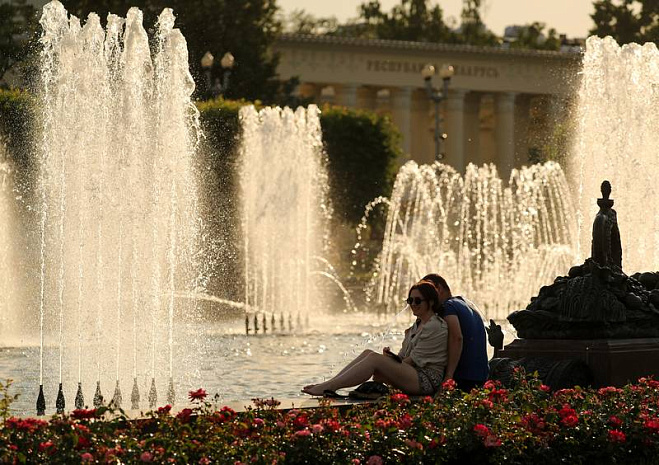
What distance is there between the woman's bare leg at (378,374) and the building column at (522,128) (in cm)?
6569

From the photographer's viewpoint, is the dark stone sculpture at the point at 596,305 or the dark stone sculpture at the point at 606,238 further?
the dark stone sculpture at the point at 606,238

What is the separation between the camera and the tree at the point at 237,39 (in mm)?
50219

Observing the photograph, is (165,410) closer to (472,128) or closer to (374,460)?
(374,460)

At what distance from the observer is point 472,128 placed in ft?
258

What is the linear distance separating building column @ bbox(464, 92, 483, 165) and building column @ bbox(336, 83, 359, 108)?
28.0 ft

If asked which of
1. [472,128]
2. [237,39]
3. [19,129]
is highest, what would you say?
[472,128]

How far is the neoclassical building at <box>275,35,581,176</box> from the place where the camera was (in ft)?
222

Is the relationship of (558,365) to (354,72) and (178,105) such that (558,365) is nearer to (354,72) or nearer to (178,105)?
(178,105)

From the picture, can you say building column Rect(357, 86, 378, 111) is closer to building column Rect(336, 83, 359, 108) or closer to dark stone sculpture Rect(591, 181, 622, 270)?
building column Rect(336, 83, 359, 108)

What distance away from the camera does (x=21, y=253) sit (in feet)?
94.2

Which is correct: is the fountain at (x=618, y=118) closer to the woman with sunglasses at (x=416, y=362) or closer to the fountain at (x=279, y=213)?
the fountain at (x=279, y=213)

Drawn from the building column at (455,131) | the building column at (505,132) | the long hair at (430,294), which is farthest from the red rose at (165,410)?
the building column at (505,132)

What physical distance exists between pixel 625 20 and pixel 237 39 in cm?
2438

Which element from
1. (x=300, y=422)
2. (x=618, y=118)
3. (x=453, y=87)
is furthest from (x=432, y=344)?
(x=453, y=87)
